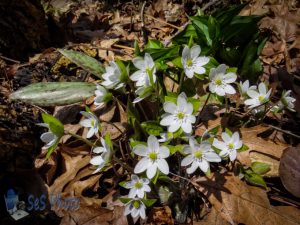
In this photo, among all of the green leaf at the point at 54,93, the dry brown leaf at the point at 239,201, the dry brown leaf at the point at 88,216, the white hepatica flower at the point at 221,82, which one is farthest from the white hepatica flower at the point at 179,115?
the green leaf at the point at 54,93

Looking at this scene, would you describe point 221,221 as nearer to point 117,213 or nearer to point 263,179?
point 263,179

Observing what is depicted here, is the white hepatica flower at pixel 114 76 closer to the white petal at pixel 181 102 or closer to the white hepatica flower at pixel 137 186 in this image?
the white petal at pixel 181 102

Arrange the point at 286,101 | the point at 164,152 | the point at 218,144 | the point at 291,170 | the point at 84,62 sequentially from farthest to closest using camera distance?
1. the point at 84,62
2. the point at 286,101
3. the point at 291,170
4. the point at 218,144
5. the point at 164,152

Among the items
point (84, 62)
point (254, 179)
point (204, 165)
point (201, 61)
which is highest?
point (201, 61)

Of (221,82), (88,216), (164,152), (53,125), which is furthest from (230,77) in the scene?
(88,216)

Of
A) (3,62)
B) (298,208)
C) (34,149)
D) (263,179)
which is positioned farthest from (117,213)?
(3,62)

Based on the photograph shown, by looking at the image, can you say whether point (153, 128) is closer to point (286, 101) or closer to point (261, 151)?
point (261, 151)
